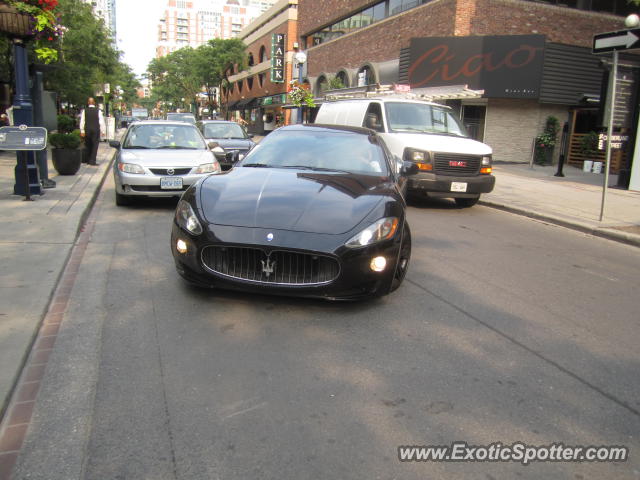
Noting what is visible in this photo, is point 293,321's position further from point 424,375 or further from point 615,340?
point 615,340

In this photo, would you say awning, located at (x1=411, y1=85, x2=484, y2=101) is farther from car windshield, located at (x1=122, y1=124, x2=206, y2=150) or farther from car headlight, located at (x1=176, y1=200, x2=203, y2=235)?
car headlight, located at (x1=176, y1=200, x2=203, y2=235)

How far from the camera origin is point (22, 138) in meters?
8.84

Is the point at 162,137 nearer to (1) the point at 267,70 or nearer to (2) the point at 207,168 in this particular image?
(2) the point at 207,168

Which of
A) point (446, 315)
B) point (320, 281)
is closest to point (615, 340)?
point (446, 315)

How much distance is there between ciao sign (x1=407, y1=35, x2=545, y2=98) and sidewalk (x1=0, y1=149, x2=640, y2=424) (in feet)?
20.0

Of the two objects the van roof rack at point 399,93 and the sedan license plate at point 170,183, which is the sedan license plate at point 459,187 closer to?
the van roof rack at point 399,93

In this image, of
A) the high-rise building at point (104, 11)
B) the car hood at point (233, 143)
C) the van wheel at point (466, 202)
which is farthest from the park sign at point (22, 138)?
the high-rise building at point (104, 11)

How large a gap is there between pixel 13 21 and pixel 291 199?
688 cm

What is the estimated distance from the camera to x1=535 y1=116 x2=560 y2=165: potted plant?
23.0 m

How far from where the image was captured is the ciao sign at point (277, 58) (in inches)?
2040

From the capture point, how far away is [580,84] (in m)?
24.0

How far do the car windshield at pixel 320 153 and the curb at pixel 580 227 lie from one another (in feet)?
15.6

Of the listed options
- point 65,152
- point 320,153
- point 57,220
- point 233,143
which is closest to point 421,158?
point 320,153

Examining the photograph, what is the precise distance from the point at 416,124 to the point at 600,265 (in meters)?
5.56
